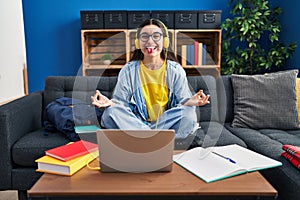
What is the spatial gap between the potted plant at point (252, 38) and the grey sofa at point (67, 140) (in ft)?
3.58

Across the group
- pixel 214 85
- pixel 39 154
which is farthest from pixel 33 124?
pixel 214 85

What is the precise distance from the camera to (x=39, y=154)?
4.85 ft

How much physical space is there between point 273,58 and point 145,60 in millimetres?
1820

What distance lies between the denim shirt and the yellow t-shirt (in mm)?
23

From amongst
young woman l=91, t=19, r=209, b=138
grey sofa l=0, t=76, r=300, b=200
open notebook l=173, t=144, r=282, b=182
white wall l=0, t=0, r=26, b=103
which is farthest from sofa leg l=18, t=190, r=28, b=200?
white wall l=0, t=0, r=26, b=103

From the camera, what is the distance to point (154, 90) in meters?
1.63

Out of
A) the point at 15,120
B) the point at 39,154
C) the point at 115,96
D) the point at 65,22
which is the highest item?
the point at 65,22

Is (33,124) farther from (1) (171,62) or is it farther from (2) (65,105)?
(1) (171,62)

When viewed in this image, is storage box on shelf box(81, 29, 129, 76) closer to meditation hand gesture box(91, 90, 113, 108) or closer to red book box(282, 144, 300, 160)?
meditation hand gesture box(91, 90, 113, 108)

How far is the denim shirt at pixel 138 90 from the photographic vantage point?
1618mm

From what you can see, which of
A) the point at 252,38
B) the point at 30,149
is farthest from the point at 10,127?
the point at 252,38

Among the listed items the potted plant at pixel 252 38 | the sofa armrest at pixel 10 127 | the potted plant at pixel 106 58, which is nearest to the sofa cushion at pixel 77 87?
the sofa armrest at pixel 10 127

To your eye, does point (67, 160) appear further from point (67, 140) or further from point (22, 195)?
point (22, 195)

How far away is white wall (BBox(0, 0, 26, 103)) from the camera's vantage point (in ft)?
8.25
